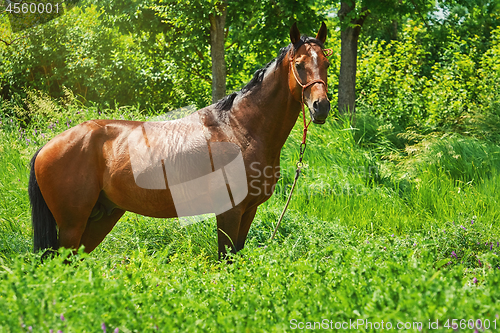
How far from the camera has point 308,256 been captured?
9.84 ft

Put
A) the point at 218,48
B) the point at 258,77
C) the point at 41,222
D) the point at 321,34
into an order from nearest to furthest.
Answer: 1. the point at 321,34
2. the point at 258,77
3. the point at 41,222
4. the point at 218,48

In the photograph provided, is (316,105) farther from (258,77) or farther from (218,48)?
(218,48)

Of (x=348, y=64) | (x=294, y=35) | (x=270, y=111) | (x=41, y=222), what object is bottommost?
(x=41, y=222)

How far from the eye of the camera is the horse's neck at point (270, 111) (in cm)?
309

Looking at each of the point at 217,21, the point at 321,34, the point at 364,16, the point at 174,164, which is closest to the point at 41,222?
the point at 174,164

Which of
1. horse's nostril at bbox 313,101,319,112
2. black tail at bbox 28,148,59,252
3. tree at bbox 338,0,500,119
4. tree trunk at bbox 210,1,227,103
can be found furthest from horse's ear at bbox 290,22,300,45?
tree trunk at bbox 210,1,227,103

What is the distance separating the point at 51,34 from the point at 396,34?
1142cm

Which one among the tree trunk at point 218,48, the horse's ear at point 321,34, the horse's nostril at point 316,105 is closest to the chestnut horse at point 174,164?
the horse's ear at point 321,34

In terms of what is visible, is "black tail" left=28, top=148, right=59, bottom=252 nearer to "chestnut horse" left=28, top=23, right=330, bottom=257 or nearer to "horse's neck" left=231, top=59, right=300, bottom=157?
"chestnut horse" left=28, top=23, right=330, bottom=257

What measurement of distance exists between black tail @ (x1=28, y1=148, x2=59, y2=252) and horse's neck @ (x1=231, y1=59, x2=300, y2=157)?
1.70 m

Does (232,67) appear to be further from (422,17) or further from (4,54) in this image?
(4,54)

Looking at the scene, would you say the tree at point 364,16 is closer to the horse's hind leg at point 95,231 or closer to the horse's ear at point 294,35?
the horse's ear at point 294,35

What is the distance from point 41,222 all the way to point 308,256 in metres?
2.13

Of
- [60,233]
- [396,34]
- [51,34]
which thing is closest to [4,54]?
[51,34]
